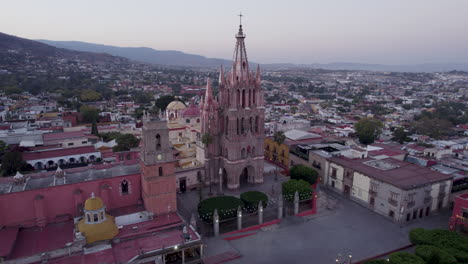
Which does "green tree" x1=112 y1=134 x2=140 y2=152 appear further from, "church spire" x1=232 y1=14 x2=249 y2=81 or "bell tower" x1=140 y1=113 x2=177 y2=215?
"church spire" x1=232 y1=14 x2=249 y2=81

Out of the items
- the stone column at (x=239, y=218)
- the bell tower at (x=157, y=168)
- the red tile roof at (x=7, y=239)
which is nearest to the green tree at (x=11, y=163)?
the red tile roof at (x=7, y=239)

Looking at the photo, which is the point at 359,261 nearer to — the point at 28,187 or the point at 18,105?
the point at 28,187

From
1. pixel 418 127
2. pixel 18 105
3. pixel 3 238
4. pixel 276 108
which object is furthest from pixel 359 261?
pixel 18 105

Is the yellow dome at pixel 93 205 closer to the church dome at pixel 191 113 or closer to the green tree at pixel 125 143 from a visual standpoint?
the green tree at pixel 125 143

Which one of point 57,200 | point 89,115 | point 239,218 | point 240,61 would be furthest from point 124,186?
point 89,115

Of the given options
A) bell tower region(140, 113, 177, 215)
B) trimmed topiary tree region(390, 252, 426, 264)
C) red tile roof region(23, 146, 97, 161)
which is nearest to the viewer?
trimmed topiary tree region(390, 252, 426, 264)


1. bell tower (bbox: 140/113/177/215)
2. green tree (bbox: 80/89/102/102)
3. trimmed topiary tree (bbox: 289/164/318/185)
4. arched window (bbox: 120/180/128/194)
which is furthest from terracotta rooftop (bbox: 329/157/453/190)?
Result: green tree (bbox: 80/89/102/102)

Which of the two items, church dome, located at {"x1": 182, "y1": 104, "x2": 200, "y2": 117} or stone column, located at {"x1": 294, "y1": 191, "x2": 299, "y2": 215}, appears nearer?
stone column, located at {"x1": 294, "y1": 191, "x2": 299, "y2": 215}

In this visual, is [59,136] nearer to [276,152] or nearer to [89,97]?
[276,152]
